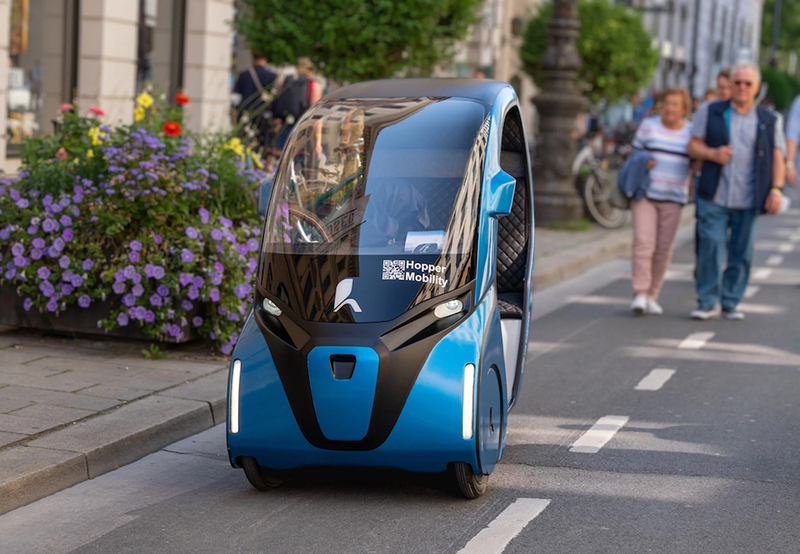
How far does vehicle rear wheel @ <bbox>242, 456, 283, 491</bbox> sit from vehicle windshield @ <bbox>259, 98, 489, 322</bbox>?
0.65 metres

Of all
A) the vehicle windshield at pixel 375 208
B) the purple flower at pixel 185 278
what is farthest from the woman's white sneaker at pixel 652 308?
the vehicle windshield at pixel 375 208

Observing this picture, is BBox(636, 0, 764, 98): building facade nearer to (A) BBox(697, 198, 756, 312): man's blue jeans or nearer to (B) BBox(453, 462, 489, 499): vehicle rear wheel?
(A) BBox(697, 198, 756, 312): man's blue jeans

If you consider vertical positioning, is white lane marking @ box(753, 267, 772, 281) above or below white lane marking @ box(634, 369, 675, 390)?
above

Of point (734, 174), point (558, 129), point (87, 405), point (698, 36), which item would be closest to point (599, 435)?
point (87, 405)

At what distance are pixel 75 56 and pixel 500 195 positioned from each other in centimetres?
1025

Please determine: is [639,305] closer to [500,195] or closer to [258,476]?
[500,195]

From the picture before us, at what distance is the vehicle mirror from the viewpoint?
4875mm

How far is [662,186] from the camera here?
973 centimetres

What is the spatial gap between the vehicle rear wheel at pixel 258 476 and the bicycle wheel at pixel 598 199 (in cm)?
1180

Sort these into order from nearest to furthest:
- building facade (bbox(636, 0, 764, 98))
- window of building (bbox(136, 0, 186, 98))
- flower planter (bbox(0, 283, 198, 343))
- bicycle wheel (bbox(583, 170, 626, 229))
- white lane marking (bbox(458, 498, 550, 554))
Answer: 1. white lane marking (bbox(458, 498, 550, 554))
2. flower planter (bbox(0, 283, 198, 343))
3. window of building (bbox(136, 0, 186, 98))
4. bicycle wheel (bbox(583, 170, 626, 229))
5. building facade (bbox(636, 0, 764, 98))

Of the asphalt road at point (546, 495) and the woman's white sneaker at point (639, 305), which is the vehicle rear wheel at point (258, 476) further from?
the woman's white sneaker at point (639, 305)

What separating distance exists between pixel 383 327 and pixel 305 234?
581mm

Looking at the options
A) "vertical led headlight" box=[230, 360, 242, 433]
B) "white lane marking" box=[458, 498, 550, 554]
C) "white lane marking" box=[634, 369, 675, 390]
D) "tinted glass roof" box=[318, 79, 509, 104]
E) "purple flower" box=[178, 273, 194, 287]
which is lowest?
"white lane marking" box=[458, 498, 550, 554]

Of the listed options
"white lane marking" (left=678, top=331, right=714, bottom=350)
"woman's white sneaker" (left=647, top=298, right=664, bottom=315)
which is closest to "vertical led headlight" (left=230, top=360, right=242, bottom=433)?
"white lane marking" (left=678, top=331, right=714, bottom=350)
